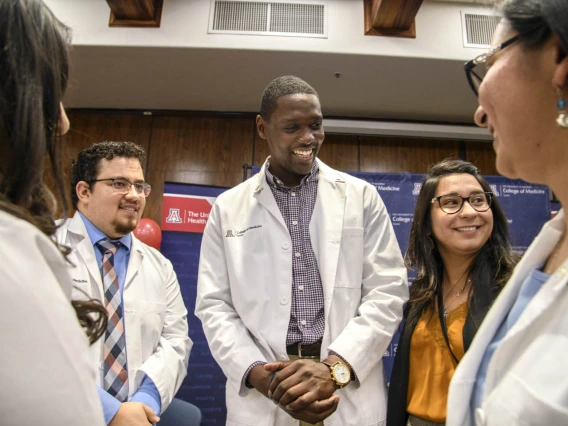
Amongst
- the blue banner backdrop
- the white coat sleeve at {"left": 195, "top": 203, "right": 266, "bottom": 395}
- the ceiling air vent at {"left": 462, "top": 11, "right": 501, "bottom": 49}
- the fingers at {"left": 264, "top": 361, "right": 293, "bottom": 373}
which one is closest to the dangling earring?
the fingers at {"left": 264, "top": 361, "right": 293, "bottom": 373}

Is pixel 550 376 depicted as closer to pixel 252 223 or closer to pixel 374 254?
pixel 374 254

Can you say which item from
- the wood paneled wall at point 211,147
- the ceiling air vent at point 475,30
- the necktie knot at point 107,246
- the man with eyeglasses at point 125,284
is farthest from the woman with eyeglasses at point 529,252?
the wood paneled wall at point 211,147

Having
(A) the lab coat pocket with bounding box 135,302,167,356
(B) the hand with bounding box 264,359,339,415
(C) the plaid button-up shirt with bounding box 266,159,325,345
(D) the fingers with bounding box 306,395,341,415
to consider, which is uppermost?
(C) the plaid button-up shirt with bounding box 266,159,325,345

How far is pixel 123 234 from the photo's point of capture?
2.01 metres

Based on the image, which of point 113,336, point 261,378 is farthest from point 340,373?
point 113,336

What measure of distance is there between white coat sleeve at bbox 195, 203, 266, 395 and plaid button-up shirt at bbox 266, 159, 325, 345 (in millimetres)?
174

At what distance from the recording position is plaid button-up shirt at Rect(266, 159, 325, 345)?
59.1 inches

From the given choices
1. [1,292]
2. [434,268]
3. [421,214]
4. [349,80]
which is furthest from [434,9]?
[1,292]

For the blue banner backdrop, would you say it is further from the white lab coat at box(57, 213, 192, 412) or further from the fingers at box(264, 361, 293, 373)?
the fingers at box(264, 361, 293, 373)

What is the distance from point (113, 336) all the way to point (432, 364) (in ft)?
4.22

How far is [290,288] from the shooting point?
5.04 ft

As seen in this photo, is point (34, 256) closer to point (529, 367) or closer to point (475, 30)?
point (529, 367)

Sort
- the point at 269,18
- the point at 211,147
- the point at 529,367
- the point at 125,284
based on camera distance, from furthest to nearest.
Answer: the point at 211,147 < the point at 269,18 < the point at 125,284 < the point at 529,367

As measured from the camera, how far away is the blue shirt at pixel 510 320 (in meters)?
0.75
